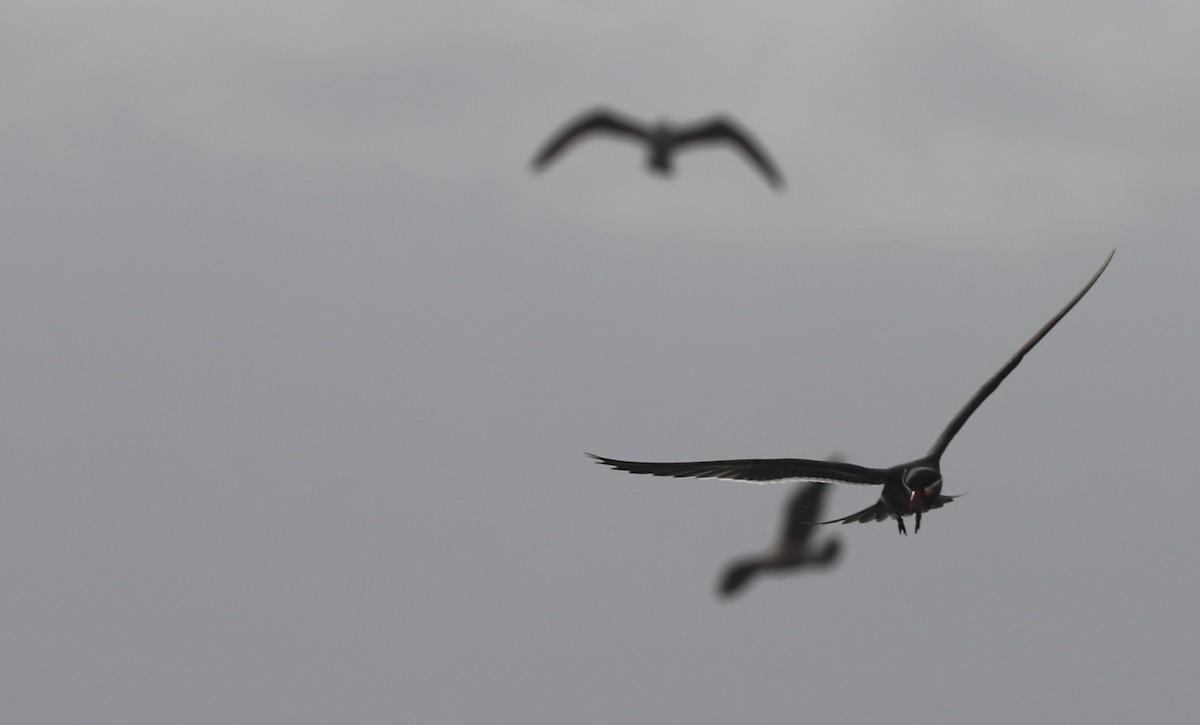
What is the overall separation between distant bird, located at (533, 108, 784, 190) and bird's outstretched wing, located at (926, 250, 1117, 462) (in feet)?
32.4

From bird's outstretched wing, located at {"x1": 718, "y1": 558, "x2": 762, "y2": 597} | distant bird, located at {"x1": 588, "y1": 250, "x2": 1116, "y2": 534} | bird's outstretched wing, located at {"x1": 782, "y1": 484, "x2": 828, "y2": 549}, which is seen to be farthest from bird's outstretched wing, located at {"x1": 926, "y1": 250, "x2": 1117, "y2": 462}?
bird's outstretched wing, located at {"x1": 718, "y1": 558, "x2": 762, "y2": 597}

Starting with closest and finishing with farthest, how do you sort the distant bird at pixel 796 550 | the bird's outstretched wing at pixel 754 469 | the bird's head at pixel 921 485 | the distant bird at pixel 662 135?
the bird's outstretched wing at pixel 754 469, the bird's head at pixel 921 485, the distant bird at pixel 662 135, the distant bird at pixel 796 550

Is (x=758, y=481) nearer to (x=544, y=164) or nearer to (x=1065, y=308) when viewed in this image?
(x=1065, y=308)

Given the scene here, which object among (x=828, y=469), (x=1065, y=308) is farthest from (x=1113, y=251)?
(x=828, y=469)

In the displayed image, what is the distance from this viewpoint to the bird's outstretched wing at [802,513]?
227 ft

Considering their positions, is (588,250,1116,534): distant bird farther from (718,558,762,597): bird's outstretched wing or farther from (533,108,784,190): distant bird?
(718,558,762,597): bird's outstretched wing

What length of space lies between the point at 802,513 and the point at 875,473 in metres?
27.8

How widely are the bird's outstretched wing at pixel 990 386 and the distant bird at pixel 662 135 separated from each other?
9.87 meters

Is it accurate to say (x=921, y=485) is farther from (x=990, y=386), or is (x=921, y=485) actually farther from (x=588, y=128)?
(x=588, y=128)

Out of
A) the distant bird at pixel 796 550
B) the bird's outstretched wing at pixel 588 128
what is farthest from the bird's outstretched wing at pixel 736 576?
the bird's outstretched wing at pixel 588 128

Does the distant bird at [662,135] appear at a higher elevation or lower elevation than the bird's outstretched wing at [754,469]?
higher

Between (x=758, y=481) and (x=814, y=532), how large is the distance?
36.3 meters

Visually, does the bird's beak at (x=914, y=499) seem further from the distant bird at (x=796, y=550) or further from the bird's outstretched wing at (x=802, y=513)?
the distant bird at (x=796, y=550)

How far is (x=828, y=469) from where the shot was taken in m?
47.1
